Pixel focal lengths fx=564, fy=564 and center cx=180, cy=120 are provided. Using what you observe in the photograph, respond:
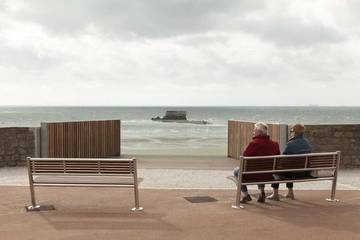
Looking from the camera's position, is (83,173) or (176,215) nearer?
(176,215)

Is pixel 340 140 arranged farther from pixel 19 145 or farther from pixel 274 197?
pixel 19 145

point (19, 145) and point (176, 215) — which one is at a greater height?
point (19, 145)

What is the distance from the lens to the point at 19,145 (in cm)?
1398

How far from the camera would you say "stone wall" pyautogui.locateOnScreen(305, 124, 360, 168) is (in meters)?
13.8

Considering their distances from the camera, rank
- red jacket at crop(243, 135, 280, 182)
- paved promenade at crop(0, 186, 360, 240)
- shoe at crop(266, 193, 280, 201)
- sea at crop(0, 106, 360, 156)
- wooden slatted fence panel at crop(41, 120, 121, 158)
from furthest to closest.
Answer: sea at crop(0, 106, 360, 156) < wooden slatted fence panel at crop(41, 120, 121, 158) < shoe at crop(266, 193, 280, 201) < red jacket at crop(243, 135, 280, 182) < paved promenade at crop(0, 186, 360, 240)

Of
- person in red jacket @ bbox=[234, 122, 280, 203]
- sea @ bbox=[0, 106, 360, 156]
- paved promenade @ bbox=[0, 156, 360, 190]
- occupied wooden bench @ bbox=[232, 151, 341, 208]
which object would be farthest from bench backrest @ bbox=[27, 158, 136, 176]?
sea @ bbox=[0, 106, 360, 156]

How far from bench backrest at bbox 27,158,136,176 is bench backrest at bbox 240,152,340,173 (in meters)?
1.68

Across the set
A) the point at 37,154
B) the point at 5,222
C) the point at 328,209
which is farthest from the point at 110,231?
the point at 37,154

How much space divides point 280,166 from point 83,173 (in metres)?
2.92

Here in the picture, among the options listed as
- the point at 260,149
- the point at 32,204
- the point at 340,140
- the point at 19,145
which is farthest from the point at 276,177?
the point at 19,145

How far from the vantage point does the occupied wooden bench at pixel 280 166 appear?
820 cm

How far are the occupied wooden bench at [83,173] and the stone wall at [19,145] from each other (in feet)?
Result: 19.5

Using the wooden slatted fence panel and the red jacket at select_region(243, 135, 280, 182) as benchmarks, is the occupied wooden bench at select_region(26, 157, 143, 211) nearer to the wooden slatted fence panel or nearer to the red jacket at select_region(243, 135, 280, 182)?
the red jacket at select_region(243, 135, 280, 182)

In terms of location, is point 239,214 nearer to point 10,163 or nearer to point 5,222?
point 5,222
